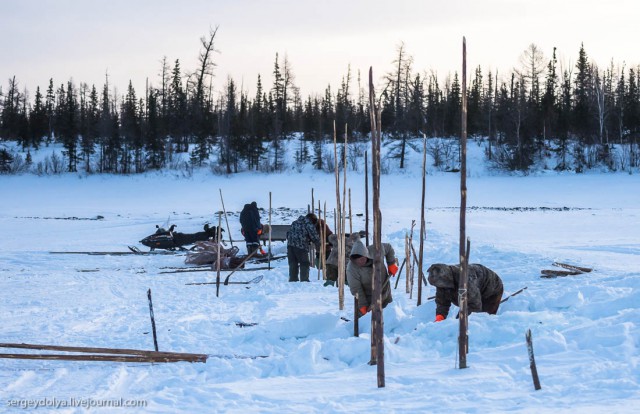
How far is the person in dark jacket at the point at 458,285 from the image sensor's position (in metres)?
6.07

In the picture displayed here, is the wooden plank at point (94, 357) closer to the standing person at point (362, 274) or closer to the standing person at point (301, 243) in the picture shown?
the standing person at point (362, 274)

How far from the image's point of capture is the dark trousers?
10.8 metres

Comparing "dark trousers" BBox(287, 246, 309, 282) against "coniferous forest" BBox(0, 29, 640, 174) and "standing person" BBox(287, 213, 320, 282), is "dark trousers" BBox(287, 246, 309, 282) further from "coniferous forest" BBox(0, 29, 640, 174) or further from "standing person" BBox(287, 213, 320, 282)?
"coniferous forest" BBox(0, 29, 640, 174)

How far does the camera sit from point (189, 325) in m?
7.40

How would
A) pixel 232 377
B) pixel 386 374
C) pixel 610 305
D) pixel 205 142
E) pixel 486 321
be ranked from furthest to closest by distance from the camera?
pixel 205 142
pixel 610 305
pixel 486 321
pixel 232 377
pixel 386 374

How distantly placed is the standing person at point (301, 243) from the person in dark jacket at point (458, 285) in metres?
4.75

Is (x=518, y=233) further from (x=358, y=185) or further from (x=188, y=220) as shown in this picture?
(x=358, y=185)

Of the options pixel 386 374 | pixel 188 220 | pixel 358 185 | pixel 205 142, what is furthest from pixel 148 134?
pixel 386 374

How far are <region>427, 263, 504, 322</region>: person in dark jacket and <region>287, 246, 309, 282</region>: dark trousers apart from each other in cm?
476

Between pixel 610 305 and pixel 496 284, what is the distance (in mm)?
1098

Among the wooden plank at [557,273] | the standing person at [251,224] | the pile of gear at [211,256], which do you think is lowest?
the pile of gear at [211,256]

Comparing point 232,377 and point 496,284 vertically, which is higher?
point 496,284

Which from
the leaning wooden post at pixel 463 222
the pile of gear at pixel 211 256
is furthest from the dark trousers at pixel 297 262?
the leaning wooden post at pixel 463 222

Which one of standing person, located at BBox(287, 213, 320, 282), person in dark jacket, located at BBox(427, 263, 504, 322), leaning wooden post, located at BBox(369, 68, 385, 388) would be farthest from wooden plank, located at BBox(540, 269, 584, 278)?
leaning wooden post, located at BBox(369, 68, 385, 388)
